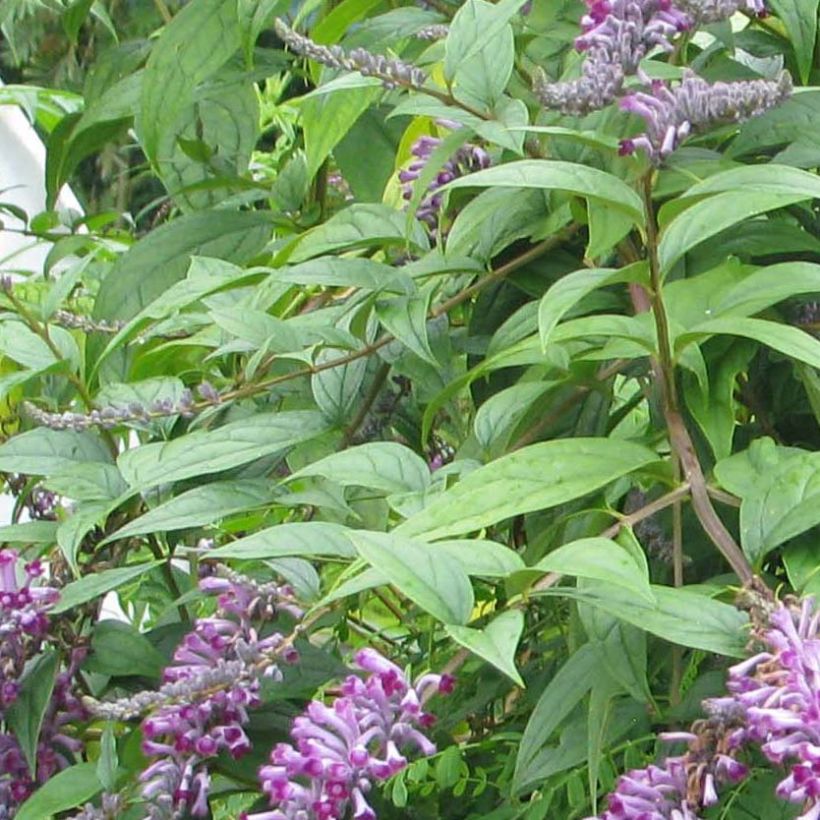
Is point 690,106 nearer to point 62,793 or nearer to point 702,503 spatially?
point 702,503

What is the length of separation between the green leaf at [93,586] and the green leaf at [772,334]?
Result: 26 centimetres

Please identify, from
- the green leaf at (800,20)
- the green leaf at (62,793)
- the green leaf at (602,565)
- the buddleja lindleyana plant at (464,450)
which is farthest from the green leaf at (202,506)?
the green leaf at (800,20)

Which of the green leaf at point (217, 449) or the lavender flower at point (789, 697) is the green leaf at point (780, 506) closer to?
the lavender flower at point (789, 697)

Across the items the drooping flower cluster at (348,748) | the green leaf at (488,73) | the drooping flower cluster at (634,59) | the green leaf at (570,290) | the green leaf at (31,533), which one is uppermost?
the drooping flower cluster at (634,59)

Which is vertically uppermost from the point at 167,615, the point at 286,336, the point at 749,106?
the point at 749,106

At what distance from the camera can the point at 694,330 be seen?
62 centimetres

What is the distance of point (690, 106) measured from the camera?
62cm

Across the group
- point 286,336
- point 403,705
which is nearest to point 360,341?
point 286,336

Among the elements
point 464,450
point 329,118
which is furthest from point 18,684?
point 329,118

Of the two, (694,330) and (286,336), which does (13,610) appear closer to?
(286,336)

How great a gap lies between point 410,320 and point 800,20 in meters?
0.22

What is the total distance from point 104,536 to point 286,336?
15 cm

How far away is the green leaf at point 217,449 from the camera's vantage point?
719mm

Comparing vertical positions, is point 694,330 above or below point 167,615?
above
